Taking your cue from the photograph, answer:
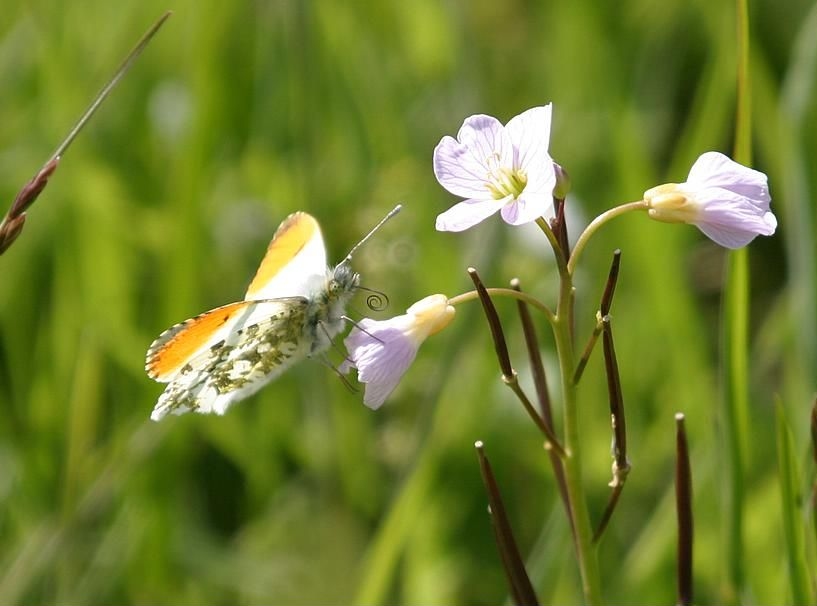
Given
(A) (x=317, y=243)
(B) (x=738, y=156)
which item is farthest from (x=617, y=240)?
(A) (x=317, y=243)

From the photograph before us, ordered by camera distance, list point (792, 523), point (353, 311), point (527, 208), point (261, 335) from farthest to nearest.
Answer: point (353, 311), point (261, 335), point (792, 523), point (527, 208)

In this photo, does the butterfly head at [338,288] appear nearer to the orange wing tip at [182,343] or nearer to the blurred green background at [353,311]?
the orange wing tip at [182,343]

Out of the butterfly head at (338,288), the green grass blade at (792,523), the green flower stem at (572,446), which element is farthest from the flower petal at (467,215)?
the green grass blade at (792,523)

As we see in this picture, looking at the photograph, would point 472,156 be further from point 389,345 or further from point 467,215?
point 389,345

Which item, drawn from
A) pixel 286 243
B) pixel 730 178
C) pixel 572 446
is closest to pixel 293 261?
pixel 286 243

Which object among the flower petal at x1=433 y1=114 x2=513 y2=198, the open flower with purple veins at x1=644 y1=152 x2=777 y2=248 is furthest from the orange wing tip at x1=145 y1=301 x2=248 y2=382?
the open flower with purple veins at x1=644 y1=152 x2=777 y2=248

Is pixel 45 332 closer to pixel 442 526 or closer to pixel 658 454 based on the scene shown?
pixel 442 526
